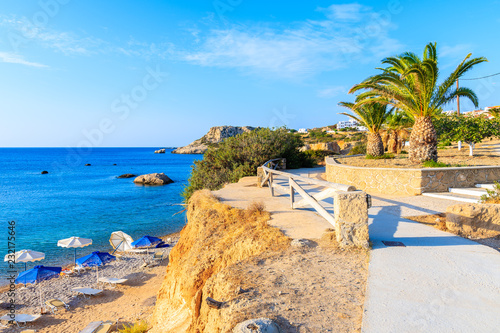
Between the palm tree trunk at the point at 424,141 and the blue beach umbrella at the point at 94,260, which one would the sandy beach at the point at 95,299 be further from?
the palm tree trunk at the point at 424,141

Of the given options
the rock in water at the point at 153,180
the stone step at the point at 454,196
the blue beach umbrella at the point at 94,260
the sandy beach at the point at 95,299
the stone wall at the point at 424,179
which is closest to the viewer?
the stone step at the point at 454,196

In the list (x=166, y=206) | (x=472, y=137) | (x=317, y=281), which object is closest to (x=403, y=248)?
(x=317, y=281)

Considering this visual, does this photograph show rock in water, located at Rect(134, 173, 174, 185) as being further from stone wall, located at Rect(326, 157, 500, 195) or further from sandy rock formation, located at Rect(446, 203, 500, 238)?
sandy rock formation, located at Rect(446, 203, 500, 238)

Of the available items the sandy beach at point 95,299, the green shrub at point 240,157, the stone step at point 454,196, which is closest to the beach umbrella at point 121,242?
the sandy beach at point 95,299

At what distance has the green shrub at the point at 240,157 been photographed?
17.6 m

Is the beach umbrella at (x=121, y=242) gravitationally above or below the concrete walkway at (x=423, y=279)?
below

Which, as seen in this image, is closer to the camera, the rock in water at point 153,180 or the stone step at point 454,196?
the stone step at point 454,196

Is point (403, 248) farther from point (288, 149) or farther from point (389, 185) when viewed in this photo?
point (288, 149)

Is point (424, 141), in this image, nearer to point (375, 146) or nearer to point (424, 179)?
point (424, 179)

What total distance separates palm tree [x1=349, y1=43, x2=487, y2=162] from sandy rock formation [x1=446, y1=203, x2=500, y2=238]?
26.8 ft

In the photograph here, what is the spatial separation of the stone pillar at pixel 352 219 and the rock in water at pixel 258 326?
2.84 meters

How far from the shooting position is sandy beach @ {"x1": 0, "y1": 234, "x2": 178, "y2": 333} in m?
11.7

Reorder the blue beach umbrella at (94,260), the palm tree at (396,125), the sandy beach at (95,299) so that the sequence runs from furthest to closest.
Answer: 1. the palm tree at (396,125)
2. the blue beach umbrella at (94,260)
3. the sandy beach at (95,299)

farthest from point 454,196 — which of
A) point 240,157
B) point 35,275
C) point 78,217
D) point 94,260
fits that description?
point 78,217
